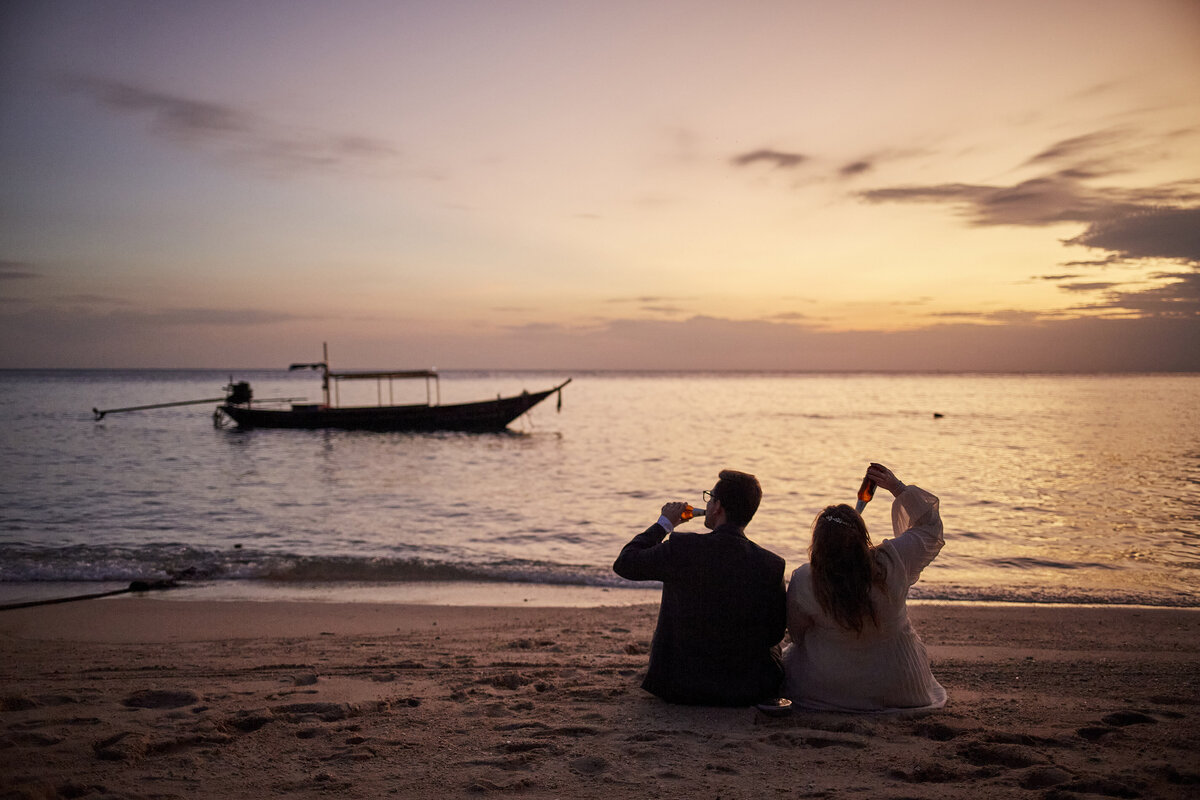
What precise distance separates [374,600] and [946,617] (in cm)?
618

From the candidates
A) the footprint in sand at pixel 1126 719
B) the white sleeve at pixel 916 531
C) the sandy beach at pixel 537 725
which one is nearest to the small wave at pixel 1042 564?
the sandy beach at pixel 537 725

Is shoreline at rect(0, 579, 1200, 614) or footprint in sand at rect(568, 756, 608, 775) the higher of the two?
footprint in sand at rect(568, 756, 608, 775)

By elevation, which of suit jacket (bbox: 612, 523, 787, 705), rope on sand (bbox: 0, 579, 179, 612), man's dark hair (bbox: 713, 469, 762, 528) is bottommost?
rope on sand (bbox: 0, 579, 179, 612)

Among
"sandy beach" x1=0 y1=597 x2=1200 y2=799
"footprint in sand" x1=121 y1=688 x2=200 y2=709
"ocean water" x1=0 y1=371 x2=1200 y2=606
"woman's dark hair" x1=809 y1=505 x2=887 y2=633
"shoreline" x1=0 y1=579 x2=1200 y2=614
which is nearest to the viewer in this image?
"sandy beach" x1=0 y1=597 x2=1200 y2=799

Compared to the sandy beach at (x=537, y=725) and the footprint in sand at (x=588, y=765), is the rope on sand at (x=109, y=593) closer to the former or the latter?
the sandy beach at (x=537, y=725)

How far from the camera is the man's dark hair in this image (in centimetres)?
367

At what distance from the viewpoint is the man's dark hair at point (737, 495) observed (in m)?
3.67

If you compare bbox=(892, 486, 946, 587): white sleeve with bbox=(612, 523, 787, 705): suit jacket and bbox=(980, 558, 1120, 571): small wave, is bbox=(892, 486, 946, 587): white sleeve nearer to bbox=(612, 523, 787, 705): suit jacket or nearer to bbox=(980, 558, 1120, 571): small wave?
bbox=(612, 523, 787, 705): suit jacket

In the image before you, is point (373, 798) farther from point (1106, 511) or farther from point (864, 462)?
point (864, 462)

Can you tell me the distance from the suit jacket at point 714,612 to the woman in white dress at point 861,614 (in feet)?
0.50

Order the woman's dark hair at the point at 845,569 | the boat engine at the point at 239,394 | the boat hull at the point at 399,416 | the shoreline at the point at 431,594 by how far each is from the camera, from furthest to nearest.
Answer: the boat engine at the point at 239,394, the boat hull at the point at 399,416, the shoreline at the point at 431,594, the woman's dark hair at the point at 845,569

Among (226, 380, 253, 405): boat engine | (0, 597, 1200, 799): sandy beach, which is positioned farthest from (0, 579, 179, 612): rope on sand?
(226, 380, 253, 405): boat engine

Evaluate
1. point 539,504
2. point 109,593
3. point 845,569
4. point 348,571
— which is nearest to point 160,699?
point 845,569

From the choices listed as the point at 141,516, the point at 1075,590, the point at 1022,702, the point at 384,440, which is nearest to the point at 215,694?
the point at 1022,702
